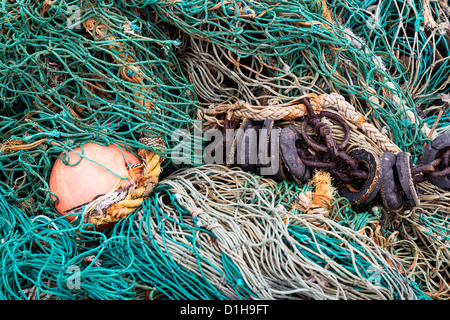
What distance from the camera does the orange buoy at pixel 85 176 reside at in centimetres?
185

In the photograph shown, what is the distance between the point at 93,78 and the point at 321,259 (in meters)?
1.20

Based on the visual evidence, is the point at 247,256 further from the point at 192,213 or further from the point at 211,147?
the point at 211,147

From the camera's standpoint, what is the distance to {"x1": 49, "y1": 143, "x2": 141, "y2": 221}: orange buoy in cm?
185

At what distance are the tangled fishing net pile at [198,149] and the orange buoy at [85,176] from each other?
0.09 feet

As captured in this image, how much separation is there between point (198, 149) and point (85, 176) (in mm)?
520

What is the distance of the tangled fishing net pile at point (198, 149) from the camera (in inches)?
68.4

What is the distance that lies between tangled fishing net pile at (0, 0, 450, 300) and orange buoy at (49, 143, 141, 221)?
3cm

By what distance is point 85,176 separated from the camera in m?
1.86

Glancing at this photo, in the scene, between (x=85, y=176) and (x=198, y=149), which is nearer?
(x=85, y=176)

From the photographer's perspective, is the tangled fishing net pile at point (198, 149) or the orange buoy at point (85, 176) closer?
the tangled fishing net pile at point (198, 149)

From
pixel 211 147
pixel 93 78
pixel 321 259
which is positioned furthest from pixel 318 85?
pixel 93 78

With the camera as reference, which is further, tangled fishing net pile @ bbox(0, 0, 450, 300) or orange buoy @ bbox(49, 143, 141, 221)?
orange buoy @ bbox(49, 143, 141, 221)

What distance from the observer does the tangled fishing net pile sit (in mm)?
1736

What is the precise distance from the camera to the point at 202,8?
6.43ft
